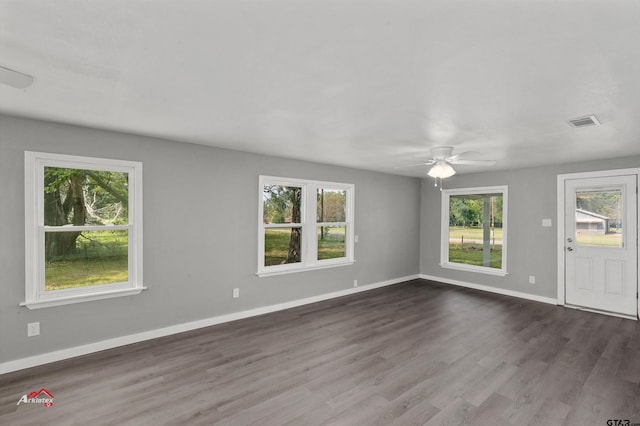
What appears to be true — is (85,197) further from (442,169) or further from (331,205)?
(442,169)

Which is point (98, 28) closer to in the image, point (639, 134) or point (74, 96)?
point (74, 96)

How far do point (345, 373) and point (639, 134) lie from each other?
3.88 metres

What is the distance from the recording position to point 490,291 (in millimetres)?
5969

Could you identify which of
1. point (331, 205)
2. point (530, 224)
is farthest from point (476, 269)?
point (331, 205)

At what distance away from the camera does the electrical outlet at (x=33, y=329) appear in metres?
2.92

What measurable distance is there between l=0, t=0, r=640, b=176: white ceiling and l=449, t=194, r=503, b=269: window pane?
9.31 feet

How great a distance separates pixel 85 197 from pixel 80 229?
34 cm

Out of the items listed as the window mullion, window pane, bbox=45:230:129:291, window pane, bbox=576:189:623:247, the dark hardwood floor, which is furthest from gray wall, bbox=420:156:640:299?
window pane, bbox=45:230:129:291

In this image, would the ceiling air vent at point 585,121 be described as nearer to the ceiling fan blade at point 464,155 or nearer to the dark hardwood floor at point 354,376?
the ceiling fan blade at point 464,155

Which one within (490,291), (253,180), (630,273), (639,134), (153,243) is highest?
(639,134)

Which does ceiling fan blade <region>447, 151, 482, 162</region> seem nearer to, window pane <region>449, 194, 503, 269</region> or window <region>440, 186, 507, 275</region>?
window <region>440, 186, 507, 275</region>

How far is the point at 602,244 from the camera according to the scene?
4.78 meters

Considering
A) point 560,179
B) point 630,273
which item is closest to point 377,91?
point 560,179

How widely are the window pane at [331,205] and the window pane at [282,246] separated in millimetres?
541
